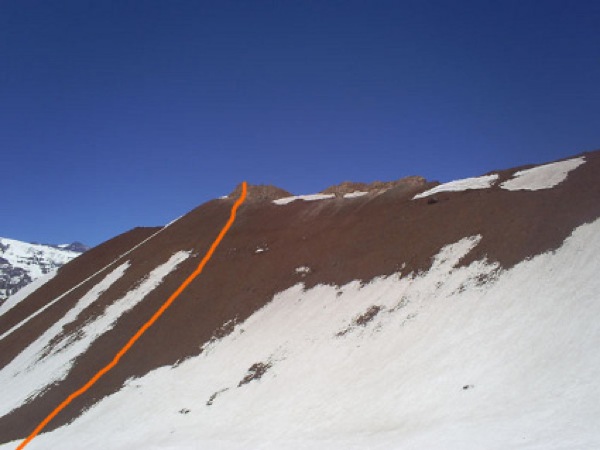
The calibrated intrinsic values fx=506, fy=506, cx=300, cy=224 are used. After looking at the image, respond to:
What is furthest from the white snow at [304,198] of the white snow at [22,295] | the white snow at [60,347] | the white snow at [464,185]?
the white snow at [22,295]

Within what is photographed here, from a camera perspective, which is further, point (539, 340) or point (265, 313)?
point (265, 313)

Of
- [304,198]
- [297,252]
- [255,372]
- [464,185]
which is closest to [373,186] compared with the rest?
[304,198]

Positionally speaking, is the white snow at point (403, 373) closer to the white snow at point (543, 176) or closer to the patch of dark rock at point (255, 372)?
the patch of dark rock at point (255, 372)

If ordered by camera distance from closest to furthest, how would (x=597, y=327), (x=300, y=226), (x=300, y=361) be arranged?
(x=597, y=327), (x=300, y=361), (x=300, y=226)

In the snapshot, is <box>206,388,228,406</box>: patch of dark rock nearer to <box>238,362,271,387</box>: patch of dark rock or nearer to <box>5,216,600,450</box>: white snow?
<box>5,216,600,450</box>: white snow

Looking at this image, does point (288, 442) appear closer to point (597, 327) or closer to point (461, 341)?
point (461, 341)

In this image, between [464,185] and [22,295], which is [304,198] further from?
[22,295]

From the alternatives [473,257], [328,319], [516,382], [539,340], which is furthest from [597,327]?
[328,319]

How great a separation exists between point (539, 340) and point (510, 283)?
4028 millimetres

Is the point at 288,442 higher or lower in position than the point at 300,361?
lower

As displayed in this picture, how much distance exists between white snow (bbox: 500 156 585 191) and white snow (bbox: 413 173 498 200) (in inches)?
53.6

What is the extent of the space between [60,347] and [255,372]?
57.0ft

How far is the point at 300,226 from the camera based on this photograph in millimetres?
35688

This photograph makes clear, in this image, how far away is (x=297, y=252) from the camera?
31.5 metres
